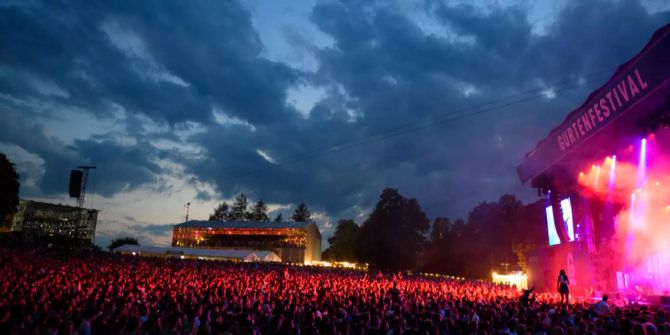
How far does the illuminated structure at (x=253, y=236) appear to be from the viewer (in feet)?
165

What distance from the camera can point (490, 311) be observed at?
10430mm

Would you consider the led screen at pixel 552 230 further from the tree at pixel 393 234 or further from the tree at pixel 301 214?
the tree at pixel 301 214

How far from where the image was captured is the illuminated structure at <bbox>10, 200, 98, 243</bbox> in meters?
48.9

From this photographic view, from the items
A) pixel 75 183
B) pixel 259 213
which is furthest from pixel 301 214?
pixel 75 183

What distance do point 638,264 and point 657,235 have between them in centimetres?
136

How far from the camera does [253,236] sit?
52.4m

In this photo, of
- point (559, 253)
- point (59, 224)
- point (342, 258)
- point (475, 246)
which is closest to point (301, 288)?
point (559, 253)

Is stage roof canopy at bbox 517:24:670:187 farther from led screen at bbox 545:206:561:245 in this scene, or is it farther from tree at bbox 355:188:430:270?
tree at bbox 355:188:430:270

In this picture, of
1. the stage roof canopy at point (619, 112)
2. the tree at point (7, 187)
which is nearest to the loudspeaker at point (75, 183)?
the tree at point (7, 187)

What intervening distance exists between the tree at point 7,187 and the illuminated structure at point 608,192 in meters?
45.7

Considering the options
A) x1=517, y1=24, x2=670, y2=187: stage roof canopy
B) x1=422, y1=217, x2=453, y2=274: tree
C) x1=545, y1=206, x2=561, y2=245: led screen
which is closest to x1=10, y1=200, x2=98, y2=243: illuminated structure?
x1=422, y1=217, x2=453, y2=274: tree

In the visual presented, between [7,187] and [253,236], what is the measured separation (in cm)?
2531

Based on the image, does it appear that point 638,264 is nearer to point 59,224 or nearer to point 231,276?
point 231,276

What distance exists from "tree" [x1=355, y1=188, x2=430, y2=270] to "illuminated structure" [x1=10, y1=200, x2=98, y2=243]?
31803 millimetres
